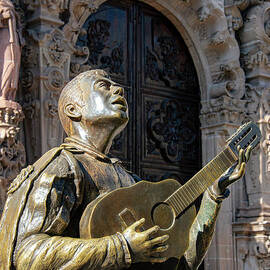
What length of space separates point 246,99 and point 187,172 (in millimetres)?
1136

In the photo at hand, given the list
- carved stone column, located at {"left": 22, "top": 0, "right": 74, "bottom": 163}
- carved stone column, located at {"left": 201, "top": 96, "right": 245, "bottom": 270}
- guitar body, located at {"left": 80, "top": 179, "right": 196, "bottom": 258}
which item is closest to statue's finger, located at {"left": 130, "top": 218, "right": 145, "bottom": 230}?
guitar body, located at {"left": 80, "top": 179, "right": 196, "bottom": 258}

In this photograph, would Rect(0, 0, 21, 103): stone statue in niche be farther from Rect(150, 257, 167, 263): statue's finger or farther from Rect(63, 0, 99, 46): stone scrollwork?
Rect(150, 257, 167, 263): statue's finger

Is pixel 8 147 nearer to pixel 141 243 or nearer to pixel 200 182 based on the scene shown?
pixel 200 182

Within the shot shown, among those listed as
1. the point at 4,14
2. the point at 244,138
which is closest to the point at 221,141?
the point at 4,14

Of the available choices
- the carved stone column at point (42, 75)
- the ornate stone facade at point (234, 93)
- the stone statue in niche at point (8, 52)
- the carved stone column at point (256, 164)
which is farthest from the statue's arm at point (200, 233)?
the carved stone column at point (256, 164)

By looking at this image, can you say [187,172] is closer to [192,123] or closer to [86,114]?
[192,123]

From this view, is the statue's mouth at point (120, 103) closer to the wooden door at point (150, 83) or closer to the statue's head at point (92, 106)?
the statue's head at point (92, 106)

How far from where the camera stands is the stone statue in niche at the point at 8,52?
5223 millimetres

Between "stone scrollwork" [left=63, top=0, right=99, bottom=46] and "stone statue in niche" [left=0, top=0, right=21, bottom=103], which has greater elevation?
"stone scrollwork" [left=63, top=0, right=99, bottom=46]

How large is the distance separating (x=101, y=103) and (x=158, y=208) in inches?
19.0

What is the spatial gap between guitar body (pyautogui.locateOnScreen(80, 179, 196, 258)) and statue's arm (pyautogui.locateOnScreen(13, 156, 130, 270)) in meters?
0.09

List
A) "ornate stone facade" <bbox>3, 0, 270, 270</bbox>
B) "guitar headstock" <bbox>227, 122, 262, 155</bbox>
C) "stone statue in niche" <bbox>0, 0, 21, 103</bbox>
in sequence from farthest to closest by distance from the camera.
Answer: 1. "ornate stone facade" <bbox>3, 0, 270, 270</bbox>
2. "stone statue in niche" <bbox>0, 0, 21, 103</bbox>
3. "guitar headstock" <bbox>227, 122, 262, 155</bbox>

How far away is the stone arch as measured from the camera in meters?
7.36

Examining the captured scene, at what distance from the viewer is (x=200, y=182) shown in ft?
9.17
